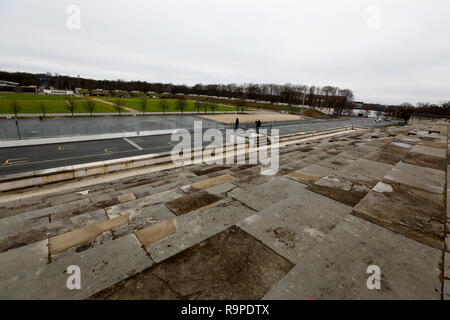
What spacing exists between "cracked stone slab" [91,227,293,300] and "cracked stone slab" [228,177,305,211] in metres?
1.90

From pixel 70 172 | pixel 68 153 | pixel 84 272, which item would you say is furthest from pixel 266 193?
pixel 68 153

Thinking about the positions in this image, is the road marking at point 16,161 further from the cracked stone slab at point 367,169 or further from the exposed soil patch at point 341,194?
the cracked stone slab at point 367,169

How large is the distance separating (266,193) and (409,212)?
387 cm

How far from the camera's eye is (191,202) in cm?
627

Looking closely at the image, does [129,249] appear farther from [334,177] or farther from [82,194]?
[334,177]

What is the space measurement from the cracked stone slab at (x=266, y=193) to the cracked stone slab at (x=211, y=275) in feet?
6.24

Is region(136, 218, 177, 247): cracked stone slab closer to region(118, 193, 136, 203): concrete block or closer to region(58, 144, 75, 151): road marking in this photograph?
region(118, 193, 136, 203): concrete block

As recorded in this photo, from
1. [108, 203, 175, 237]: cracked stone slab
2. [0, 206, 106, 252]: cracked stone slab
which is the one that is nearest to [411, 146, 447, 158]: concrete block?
[108, 203, 175, 237]: cracked stone slab

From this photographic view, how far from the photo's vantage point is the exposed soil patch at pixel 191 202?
19.1 feet

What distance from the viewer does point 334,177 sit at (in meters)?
7.95

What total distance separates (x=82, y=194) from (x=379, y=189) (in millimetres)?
11458

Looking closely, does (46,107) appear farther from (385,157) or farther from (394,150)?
(394,150)

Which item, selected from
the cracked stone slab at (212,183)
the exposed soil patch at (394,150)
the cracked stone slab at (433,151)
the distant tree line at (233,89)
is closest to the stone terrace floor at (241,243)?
the cracked stone slab at (212,183)
